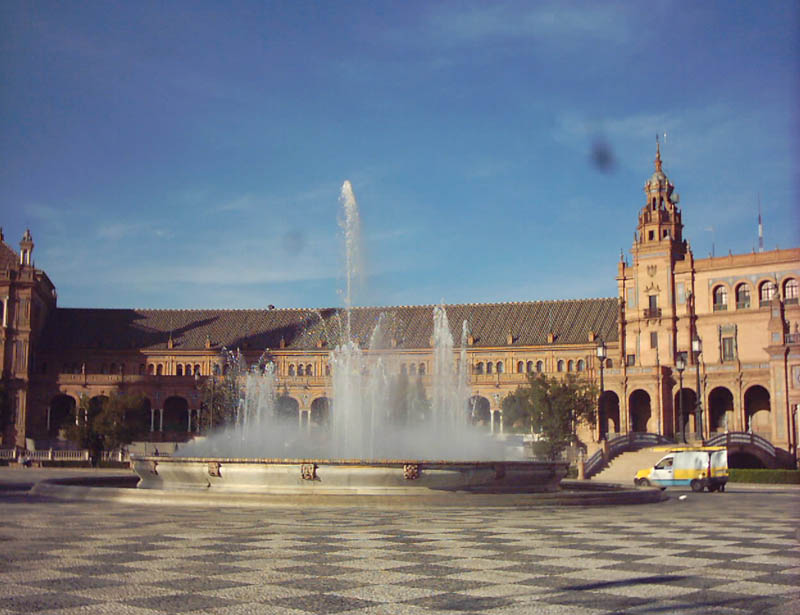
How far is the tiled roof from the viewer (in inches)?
3991

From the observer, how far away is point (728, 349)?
273 feet

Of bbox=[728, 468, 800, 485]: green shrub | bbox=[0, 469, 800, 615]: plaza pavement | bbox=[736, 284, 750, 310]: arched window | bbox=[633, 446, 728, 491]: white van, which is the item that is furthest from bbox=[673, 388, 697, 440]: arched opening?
bbox=[0, 469, 800, 615]: plaza pavement

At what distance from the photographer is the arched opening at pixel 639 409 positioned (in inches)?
3401

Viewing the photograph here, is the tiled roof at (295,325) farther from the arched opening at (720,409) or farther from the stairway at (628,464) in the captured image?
the stairway at (628,464)

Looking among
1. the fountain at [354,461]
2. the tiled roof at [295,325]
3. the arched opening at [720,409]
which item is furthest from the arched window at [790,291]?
the fountain at [354,461]

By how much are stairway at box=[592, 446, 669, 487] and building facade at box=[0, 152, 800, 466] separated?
468 inches

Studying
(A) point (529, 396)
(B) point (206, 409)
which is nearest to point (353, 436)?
(A) point (529, 396)

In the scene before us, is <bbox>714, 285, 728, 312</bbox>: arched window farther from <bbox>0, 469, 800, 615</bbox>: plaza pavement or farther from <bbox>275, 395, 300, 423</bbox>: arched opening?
<bbox>0, 469, 800, 615</bbox>: plaza pavement

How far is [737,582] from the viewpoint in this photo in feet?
A: 36.5

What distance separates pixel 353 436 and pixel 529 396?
122 ft

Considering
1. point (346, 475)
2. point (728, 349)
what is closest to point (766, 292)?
point (728, 349)

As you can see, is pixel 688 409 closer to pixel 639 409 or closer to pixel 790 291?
pixel 639 409

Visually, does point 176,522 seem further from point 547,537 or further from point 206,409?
point 206,409

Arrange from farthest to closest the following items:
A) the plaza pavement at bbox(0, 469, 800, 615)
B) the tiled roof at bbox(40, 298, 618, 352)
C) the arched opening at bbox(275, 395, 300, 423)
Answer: the tiled roof at bbox(40, 298, 618, 352), the arched opening at bbox(275, 395, 300, 423), the plaza pavement at bbox(0, 469, 800, 615)
